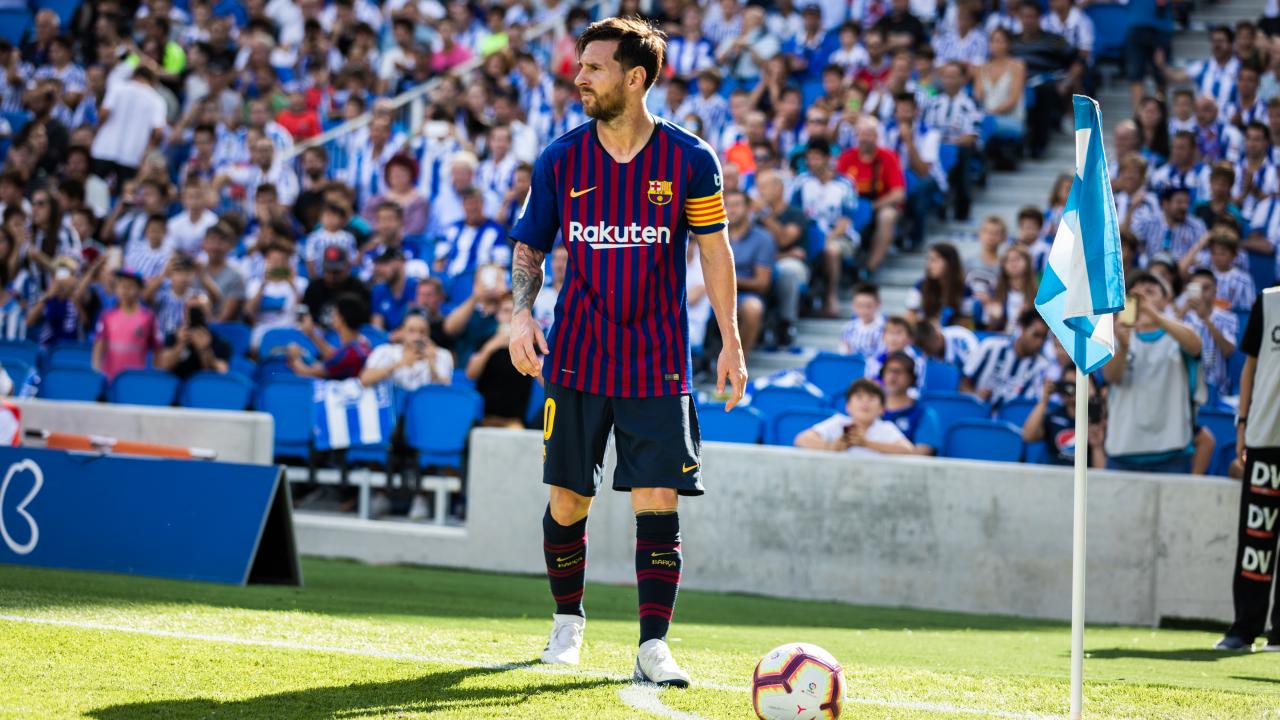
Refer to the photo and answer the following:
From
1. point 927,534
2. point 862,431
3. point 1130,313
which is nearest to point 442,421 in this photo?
point 862,431

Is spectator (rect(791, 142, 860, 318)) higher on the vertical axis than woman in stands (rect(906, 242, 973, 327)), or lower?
higher

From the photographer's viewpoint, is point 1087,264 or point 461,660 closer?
point 1087,264

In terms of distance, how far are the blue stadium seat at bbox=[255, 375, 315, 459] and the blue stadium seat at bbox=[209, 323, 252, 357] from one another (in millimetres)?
1698

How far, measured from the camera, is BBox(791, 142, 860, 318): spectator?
1455cm

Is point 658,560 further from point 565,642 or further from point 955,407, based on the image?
point 955,407

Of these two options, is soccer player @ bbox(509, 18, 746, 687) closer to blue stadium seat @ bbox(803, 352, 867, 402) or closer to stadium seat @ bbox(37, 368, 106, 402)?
blue stadium seat @ bbox(803, 352, 867, 402)

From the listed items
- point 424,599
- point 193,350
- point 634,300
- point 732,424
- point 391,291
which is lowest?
point 424,599

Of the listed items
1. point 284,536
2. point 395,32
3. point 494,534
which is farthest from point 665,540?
point 395,32

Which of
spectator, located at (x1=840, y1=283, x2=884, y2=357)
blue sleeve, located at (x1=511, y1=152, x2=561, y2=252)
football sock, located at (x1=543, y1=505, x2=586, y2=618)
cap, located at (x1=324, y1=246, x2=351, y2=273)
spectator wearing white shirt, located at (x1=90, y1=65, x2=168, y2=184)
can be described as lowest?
football sock, located at (x1=543, y1=505, x2=586, y2=618)

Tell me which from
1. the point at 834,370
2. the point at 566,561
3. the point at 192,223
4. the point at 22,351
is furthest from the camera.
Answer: the point at 192,223

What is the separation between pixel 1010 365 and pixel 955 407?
1133 mm

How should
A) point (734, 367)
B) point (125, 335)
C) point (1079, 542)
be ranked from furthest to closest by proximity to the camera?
1. point (125, 335)
2. point (734, 367)
3. point (1079, 542)

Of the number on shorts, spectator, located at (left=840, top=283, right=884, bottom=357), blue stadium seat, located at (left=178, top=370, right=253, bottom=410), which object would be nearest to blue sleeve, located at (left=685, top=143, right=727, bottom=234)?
the number on shorts

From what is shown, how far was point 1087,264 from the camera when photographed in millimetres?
5012
